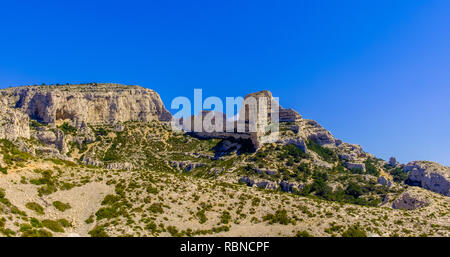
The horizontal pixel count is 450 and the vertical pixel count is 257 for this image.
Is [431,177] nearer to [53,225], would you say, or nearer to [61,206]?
[61,206]

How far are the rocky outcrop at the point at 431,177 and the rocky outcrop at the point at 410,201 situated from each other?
37710mm

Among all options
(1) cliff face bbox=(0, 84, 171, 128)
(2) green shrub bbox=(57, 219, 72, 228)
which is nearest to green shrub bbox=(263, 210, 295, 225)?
(2) green shrub bbox=(57, 219, 72, 228)

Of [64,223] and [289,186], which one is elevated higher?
[289,186]

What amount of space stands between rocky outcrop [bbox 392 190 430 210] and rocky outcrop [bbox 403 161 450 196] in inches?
1485

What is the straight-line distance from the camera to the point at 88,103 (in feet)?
443

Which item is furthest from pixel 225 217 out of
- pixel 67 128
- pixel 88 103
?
pixel 88 103

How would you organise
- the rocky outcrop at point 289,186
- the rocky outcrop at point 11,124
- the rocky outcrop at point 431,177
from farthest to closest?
the rocky outcrop at point 431,177
the rocky outcrop at point 289,186
the rocky outcrop at point 11,124

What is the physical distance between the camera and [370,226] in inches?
1588

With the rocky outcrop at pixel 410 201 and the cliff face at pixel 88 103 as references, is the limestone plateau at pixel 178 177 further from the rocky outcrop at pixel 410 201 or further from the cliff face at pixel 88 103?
the cliff face at pixel 88 103

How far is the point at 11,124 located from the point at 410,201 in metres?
97.3

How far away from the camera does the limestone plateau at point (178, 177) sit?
3803 cm

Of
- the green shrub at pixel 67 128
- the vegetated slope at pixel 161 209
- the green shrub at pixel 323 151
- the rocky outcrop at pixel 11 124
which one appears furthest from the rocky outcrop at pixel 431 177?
the green shrub at pixel 67 128

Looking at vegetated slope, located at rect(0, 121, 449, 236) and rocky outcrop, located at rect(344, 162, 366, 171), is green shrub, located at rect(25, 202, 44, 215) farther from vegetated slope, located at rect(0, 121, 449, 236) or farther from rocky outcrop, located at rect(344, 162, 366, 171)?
rocky outcrop, located at rect(344, 162, 366, 171)
